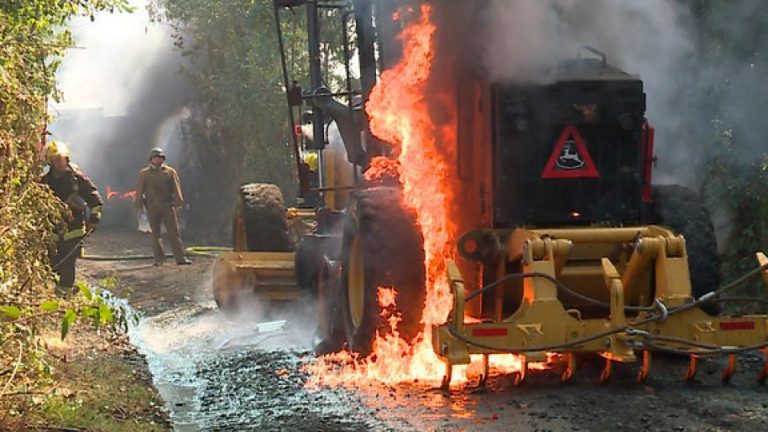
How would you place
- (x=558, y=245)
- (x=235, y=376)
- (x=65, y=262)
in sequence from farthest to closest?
(x=65, y=262) < (x=235, y=376) < (x=558, y=245)

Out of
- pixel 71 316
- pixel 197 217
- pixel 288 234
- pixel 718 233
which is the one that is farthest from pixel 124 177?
pixel 71 316

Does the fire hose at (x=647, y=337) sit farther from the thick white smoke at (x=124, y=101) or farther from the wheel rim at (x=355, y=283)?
the thick white smoke at (x=124, y=101)

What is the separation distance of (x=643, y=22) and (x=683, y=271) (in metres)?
2.40

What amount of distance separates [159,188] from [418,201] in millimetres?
11324

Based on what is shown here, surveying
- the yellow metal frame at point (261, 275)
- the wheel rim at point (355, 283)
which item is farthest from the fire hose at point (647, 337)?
the yellow metal frame at point (261, 275)

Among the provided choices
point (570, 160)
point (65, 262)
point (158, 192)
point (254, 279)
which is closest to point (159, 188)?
point (158, 192)

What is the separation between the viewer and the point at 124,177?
29.9 metres

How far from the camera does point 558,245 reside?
25.9ft

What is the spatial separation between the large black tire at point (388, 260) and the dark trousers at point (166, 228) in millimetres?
10102

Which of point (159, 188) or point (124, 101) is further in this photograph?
point (124, 101)

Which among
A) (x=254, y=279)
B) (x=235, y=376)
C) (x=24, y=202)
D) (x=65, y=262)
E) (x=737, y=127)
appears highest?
(x=737, y=127)

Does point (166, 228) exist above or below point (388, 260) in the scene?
below

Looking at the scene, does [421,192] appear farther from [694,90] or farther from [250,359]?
[694,90]

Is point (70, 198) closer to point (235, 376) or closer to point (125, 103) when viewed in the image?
point (235, 376)
